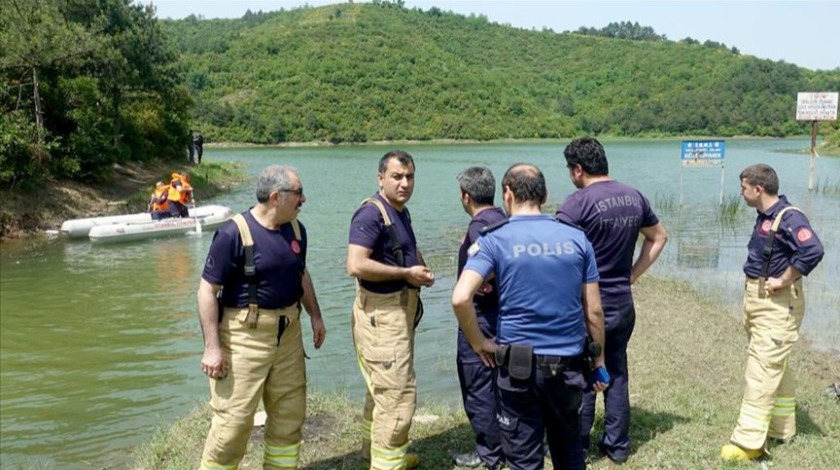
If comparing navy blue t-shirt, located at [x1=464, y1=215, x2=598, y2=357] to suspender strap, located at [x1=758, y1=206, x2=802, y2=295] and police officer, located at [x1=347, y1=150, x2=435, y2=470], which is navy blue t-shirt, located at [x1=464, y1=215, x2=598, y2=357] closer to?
police officer, located at [x1=347, y1=150, x2=435, y2=470]

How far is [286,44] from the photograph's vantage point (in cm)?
11888

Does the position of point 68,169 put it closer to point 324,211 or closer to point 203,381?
point 324,211

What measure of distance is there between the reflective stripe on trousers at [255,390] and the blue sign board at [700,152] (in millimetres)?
20616

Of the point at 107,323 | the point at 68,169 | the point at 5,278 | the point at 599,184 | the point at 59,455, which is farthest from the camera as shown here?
the point at 68,169

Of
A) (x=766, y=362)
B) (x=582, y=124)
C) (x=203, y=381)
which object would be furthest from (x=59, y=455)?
(x=582, y=124)

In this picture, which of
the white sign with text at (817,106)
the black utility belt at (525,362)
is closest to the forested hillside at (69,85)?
the black utility belt at (525,362)

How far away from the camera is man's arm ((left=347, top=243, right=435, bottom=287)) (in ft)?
13.7

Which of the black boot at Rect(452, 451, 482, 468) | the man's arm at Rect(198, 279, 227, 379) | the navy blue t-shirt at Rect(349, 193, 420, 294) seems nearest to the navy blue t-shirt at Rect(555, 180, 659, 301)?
the navy blue t-shirt at Rect(349, 193, 420, 294)

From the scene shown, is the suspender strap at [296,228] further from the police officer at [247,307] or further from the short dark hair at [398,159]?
the short dark hair at [398,159]

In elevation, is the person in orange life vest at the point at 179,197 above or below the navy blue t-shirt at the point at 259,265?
below

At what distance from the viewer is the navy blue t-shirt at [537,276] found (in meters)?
3.33

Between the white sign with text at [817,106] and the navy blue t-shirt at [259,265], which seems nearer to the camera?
the navy blue t-shirt at [259,265]

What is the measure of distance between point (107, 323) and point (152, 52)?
77.2ft

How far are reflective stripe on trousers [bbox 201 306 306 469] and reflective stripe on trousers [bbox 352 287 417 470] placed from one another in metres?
0.46
